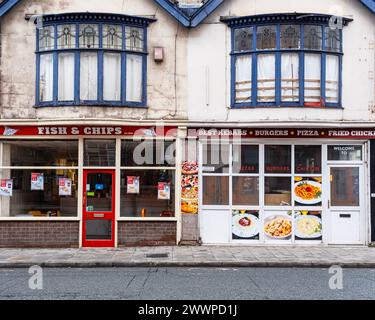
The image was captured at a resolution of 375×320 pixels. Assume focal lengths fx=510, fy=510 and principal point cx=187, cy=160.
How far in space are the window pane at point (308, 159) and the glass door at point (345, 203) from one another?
44 cm

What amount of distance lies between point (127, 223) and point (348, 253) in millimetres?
6268

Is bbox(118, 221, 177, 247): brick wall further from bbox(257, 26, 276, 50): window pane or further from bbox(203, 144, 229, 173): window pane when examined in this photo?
bbox(257, 26, 276, 50): window pane

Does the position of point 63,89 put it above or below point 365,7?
below

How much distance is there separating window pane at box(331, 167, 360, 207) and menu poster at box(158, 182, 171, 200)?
4919 mm

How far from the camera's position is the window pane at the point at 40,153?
15.1 metres

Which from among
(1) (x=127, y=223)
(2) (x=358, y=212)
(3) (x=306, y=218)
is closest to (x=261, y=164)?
(3) (x=306, y=218)

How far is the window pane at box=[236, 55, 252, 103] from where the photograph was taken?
595 inches

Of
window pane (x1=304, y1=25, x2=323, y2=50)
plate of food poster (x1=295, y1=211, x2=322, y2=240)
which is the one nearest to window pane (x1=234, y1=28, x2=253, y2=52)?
window pane (x1=304, y1=25, x2=323, y2=50)

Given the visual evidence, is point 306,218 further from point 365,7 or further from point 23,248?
point 23,248

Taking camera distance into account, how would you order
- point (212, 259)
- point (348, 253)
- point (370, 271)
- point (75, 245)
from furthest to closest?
1. point (75, 245)
2. point (348, 253)
3. point (212, 259)
4. point (370, 271)

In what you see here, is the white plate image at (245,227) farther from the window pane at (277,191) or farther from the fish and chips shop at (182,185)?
the window pane at (277,191)

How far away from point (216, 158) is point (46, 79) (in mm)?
5533

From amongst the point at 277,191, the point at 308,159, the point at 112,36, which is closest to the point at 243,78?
the point at 308,159

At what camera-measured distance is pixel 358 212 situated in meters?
15.2
